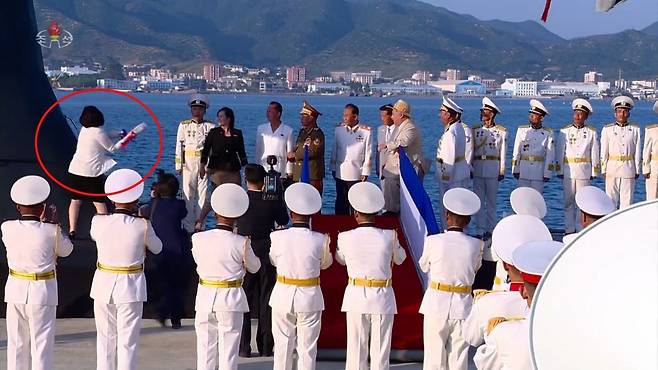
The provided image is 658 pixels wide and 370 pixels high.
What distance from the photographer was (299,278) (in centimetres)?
801

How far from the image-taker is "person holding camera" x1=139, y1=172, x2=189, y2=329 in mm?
9891

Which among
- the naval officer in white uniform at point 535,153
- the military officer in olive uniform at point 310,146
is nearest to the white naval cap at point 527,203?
the military officer in olive uniform at point 310,146

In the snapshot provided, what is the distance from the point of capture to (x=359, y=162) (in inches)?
492

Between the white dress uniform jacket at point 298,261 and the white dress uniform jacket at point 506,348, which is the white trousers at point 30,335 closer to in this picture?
the white dress uniform jacket at point 298,261

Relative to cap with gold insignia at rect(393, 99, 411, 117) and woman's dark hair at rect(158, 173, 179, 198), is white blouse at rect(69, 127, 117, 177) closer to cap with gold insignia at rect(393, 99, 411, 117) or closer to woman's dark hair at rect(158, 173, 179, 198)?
woman's dark hair at rect(158, 173, 179, 198)

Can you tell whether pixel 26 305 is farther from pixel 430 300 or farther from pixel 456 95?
pixel 456 95

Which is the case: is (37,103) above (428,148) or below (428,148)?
above

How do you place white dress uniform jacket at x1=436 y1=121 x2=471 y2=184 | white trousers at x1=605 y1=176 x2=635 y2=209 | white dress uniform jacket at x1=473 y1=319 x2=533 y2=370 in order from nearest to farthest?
1. white dress uniform jacket at x1=473 y1=319 x2=533 y2=370
2. white dress uniform jacket at x1=436 y1=121 x2=471 y2=184
3. white trousers at x1=605 y1=176 x2=635 y2=209

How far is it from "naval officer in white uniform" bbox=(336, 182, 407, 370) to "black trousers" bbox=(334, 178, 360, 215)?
405 cm

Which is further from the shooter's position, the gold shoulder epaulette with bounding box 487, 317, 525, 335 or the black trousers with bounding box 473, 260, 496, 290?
the black trousers with bounding box 473, 260, 496, 290

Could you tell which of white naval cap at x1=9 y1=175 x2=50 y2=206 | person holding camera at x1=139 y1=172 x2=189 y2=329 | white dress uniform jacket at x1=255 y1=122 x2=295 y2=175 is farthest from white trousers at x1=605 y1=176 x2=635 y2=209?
white naval cap at x1=9 y1=175 x2=50 y2=206

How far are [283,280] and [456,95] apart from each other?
169 metres

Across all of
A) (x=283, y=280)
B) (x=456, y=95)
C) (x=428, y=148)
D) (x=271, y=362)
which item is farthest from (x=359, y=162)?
(x=456, y=95)

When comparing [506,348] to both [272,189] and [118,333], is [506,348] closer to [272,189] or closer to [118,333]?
[118,333]
